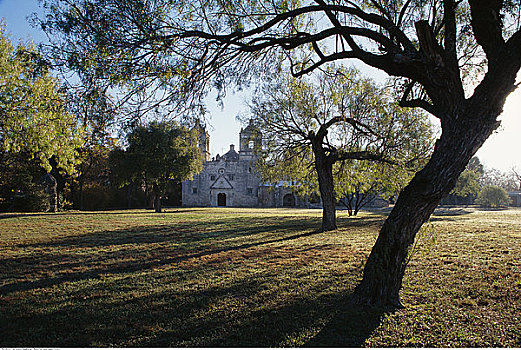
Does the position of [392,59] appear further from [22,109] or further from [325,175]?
[22,109]

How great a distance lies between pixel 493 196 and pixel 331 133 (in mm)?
37315

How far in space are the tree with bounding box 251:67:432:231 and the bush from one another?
34643 mm

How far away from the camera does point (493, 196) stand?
1542 inches

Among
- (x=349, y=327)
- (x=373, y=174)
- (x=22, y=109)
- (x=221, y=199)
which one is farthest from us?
(x=221, y=199)

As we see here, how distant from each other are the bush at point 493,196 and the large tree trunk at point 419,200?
4435 centimetres

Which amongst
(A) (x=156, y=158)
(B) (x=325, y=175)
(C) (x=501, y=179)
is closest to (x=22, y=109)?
(A) (x=156, y=158)

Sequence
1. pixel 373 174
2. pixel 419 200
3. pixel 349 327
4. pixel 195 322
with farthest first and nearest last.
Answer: pixel 373 174, pixel 419 200, pixel 195 322, pixel 349 327

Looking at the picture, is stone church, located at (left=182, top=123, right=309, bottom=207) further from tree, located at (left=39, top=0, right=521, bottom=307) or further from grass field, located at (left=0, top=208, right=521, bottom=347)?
tree, located at (left=39, top=0, right=521, bottom=307)

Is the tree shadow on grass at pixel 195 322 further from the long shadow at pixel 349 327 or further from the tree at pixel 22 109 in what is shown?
the tree at pixel 22 109

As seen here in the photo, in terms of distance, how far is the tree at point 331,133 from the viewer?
1197cm

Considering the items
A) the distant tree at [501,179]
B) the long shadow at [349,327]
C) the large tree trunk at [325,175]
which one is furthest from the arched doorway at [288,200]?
the long shadow at [349,327]

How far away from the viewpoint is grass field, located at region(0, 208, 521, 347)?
307 centimetres

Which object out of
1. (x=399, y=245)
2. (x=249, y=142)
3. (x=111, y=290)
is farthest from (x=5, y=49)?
(x=399, y=245)

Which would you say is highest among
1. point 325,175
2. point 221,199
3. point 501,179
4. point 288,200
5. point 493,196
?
point 501,179
